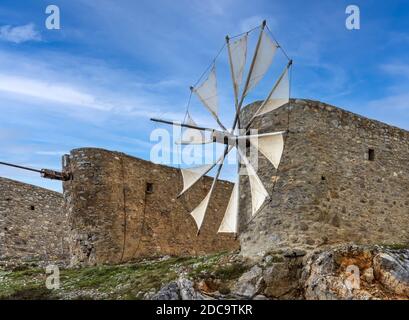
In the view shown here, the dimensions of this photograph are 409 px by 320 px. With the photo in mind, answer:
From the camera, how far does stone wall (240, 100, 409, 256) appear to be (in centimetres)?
1432

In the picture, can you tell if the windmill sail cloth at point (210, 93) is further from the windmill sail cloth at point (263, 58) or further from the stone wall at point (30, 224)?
the stone wall at point (30, 224)

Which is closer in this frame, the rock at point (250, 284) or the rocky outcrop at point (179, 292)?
the rocky outcrop at point (179, 292)

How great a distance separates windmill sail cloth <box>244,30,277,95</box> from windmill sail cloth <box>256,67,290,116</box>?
1.63 feet

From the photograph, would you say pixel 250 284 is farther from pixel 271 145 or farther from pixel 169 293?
pixel 271 145

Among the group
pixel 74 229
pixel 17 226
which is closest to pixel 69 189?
pixel 74 229

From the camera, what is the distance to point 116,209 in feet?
61.4

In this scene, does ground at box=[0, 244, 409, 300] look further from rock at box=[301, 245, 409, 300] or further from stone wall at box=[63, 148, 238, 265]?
stone wall at box=[63, 148, 238, 265]

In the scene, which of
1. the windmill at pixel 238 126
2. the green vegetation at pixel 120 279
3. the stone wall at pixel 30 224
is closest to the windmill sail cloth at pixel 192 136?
the windmill at pixel 238 126

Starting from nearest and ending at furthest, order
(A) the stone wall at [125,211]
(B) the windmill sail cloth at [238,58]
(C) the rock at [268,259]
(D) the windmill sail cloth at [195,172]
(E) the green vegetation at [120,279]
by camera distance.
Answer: (C) the rock at [268,259]
(E) the green vegetation at [120,279]
(B) the windmill sail cloth at [238,58]
(D) the windmill sail cloth at [195,172]
(A) the stone wall at [125,211]

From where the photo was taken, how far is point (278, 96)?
562 inches

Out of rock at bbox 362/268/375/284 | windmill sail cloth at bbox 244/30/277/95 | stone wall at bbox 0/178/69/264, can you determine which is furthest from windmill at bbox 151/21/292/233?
stone wall at bbox 0/178/69/264

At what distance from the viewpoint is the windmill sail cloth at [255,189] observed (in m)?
14.1

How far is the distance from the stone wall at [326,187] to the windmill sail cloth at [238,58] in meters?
1.21

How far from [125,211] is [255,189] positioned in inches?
247
